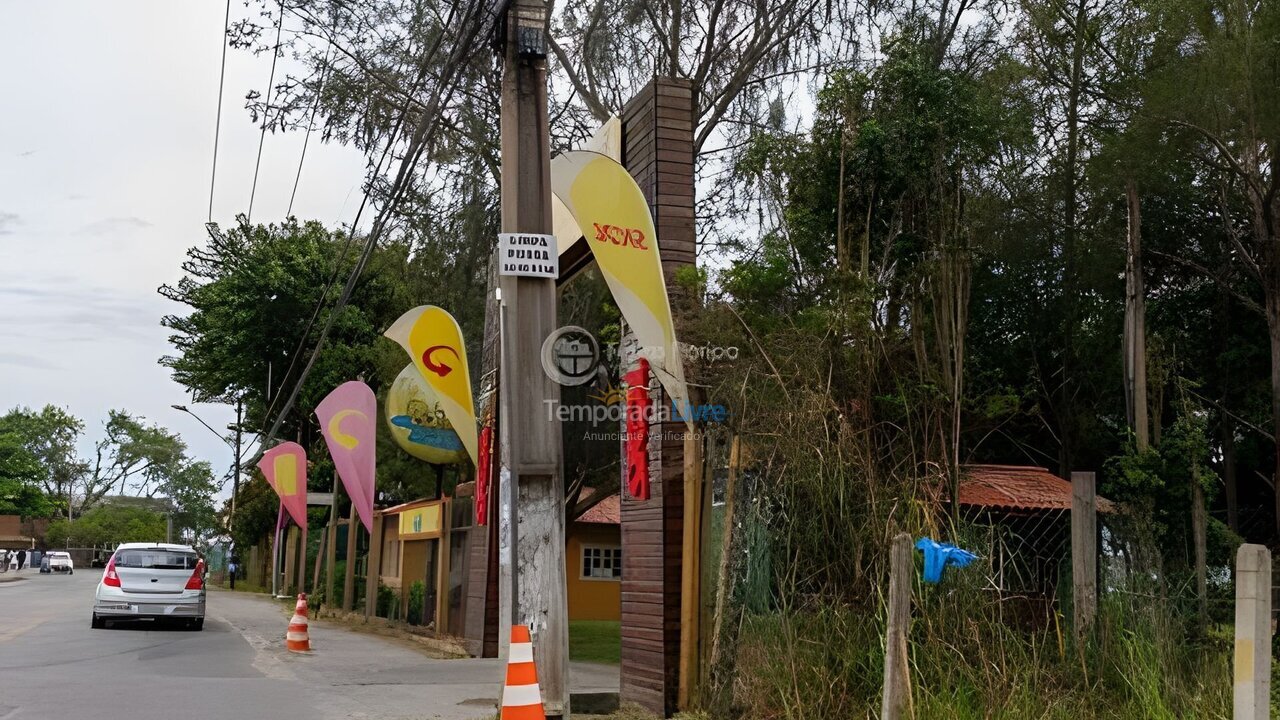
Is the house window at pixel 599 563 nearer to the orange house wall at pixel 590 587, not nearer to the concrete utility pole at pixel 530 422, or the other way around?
the orange house wall at pixel 590 587

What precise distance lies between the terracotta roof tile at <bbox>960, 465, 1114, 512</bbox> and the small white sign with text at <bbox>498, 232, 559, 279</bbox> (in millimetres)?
7170

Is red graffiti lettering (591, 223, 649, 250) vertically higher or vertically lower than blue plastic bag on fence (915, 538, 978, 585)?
higher

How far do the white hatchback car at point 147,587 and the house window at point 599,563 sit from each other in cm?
1269

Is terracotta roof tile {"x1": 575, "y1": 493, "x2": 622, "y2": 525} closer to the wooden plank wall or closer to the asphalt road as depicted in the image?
the asphalt road

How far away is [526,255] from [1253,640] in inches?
202

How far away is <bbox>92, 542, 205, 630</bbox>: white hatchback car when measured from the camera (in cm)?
2014

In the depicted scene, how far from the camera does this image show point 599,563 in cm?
3195

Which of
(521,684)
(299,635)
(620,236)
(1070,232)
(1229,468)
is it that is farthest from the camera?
(1070,232)

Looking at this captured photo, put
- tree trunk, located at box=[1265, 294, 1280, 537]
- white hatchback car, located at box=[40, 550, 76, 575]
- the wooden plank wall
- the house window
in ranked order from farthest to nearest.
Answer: white hatchback car, located at box=[40, 550, 76, 575] → the house window → tree trunk, located at box=[1265, 294, 1280, 537] → the wooden plank wall

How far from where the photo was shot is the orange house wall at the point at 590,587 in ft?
102

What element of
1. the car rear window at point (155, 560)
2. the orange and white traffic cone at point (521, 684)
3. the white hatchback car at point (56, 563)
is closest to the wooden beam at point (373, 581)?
the car rear window at point (155, 560)

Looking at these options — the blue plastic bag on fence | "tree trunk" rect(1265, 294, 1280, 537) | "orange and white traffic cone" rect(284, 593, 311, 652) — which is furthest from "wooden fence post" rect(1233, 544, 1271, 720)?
"orange and white traffic cone" rect(284, 593, 311, 652)

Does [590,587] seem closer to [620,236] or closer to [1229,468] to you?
[1229,468]

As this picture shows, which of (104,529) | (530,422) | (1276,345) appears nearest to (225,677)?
(530,422)
